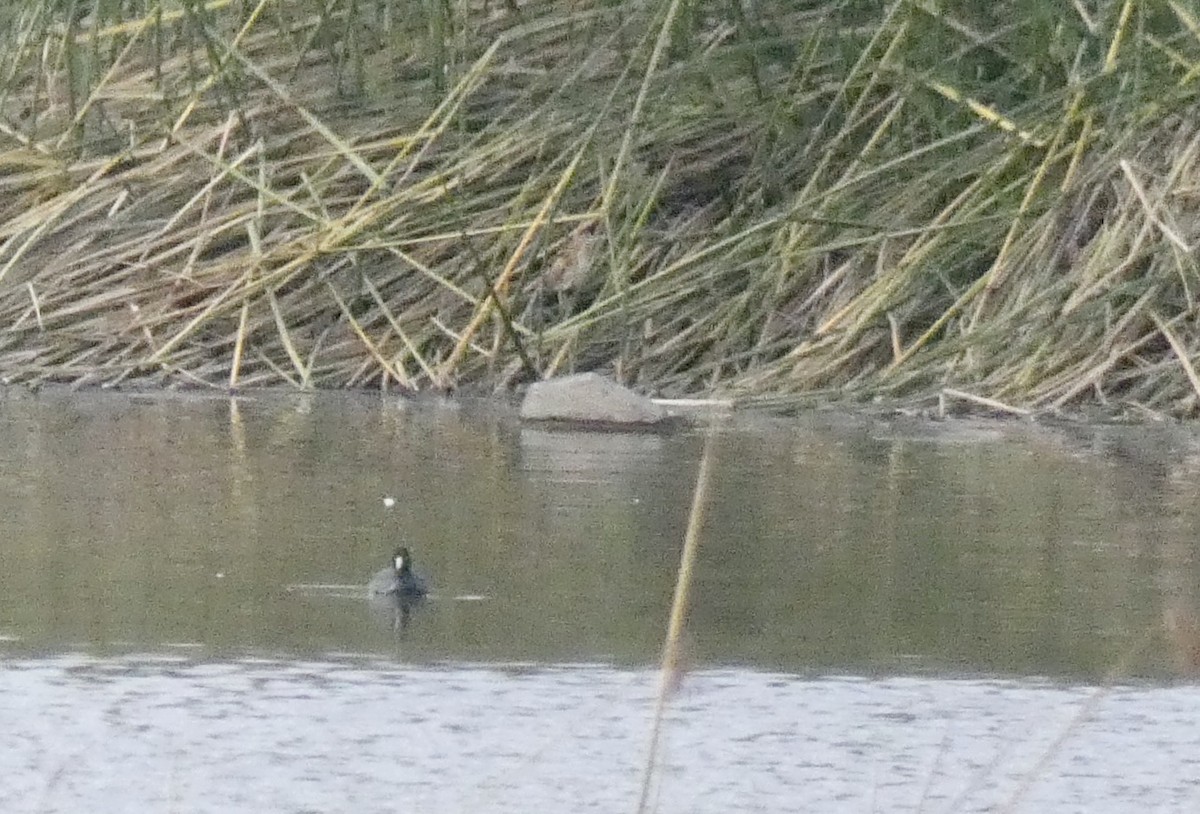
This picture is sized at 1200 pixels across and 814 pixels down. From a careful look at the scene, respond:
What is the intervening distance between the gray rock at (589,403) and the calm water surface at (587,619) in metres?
0.25

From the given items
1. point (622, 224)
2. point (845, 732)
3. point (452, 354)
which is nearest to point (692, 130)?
point (622, 224)

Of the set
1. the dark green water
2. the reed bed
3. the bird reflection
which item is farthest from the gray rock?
the bird reflection

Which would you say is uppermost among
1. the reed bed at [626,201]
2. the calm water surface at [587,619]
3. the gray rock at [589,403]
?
the reed bed at [626,201]

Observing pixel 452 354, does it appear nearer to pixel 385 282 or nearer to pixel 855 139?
pixel 385 282

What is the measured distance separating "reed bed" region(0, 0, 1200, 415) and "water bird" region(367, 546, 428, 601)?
13.0ft

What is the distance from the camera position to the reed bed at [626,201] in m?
10.6

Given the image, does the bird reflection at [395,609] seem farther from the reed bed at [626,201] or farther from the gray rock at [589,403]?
the reed bed at [626,201]

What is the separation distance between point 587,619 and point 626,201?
513 cm

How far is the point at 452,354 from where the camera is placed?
1084cm

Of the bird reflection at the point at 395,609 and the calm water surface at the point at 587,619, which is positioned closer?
the calm water surface at the point at 587,619

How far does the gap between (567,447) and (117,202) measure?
3.15 metres

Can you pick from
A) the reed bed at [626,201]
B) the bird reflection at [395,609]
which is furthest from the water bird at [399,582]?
the reed bed at [626,201]

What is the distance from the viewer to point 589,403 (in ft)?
32.2

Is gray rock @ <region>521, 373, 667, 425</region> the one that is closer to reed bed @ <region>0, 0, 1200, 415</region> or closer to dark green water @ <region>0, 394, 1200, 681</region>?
dark green water @ <region>0, 394, 1200, 681</region>
